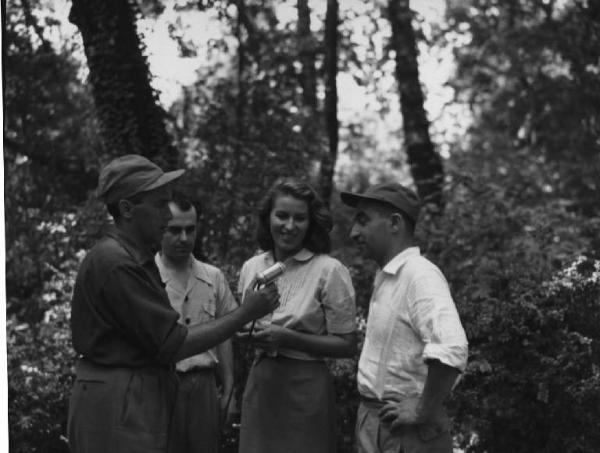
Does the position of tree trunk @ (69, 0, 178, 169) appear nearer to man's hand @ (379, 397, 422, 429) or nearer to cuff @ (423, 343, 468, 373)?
man's hand @ (379, 397, 422, 429)

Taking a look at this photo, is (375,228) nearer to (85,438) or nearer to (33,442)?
(85,438)

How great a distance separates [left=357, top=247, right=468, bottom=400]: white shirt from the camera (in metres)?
3.01

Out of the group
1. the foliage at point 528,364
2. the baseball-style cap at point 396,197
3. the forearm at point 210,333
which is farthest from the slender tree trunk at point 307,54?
the forearm at point 210,333

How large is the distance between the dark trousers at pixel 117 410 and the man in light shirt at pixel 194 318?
87cm

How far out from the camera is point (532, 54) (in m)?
13.9

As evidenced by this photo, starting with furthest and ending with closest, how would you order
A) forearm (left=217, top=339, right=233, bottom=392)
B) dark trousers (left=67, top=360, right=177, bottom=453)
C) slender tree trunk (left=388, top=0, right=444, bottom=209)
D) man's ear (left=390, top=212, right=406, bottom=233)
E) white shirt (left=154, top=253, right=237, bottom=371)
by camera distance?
slender tree trunk (left=388, top=0, right=444, bottom=209)
forearm (left=217, top=339, right=233, bottom=392)
white shirt (left=154, top=253, right=237, bottom=371)
man's ear (left=390, top=212, right=406, bottom=233)
dark trousers (left=67, top=360, right=177, bottom=453)

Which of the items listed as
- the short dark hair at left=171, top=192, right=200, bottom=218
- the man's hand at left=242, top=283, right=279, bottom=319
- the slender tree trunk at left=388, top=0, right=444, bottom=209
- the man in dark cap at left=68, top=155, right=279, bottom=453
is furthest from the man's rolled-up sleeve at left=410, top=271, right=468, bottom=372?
the slender tree trunk at left=388, top=0, right=444, bottom=209

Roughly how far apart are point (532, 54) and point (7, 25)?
737 centimetres

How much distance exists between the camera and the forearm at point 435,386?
2959 millimetres

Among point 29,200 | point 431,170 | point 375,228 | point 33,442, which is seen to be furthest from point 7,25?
point 375,228

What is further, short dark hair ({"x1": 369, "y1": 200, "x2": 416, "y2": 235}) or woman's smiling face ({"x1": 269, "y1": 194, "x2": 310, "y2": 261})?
woman's smiling face ({"x1": 269, "y1": 194, "x2": 310, "y2": 261})

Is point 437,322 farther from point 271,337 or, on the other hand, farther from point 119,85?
point 119,85

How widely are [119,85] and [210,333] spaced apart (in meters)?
4.37

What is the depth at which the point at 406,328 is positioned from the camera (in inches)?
124
